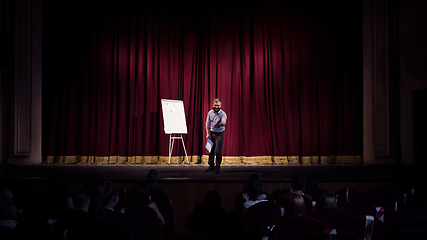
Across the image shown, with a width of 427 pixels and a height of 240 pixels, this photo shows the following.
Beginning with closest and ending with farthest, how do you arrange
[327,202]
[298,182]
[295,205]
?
[295,205] → [327,202] → [298,182]

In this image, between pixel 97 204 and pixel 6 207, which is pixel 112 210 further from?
pixel 6 207

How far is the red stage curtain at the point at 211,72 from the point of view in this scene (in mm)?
7027

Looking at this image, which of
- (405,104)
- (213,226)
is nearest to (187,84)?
(213,226)

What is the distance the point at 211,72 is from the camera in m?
7.13

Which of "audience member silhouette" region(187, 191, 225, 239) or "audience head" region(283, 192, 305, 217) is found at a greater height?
"audience head" region(283, 192, 305, 217)

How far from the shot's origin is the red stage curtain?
7.03 m

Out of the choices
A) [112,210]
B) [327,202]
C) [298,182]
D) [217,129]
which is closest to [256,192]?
[298,182]

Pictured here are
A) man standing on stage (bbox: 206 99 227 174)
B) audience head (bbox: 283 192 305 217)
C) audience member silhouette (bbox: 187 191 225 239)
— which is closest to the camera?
audience head (bbox: 283 192 305 217)

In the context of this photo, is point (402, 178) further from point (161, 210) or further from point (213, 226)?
point (161, 210)

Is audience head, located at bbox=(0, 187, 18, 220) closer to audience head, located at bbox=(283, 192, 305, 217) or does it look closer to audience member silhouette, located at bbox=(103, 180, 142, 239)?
audience member silhouette, located at bbox=(103, 180, 142, 239)

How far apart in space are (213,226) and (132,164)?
317cm

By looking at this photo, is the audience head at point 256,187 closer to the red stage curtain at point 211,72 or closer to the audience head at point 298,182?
the audience head at point 298,182

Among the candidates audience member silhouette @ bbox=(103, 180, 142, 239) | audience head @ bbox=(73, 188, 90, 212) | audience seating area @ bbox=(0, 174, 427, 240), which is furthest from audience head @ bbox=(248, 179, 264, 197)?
audience head @ bbox=(73, 188, 90, 212)

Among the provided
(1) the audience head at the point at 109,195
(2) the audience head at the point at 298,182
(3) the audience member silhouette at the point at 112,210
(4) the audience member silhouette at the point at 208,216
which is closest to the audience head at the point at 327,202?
(2) the audience head at the point at 298,182
